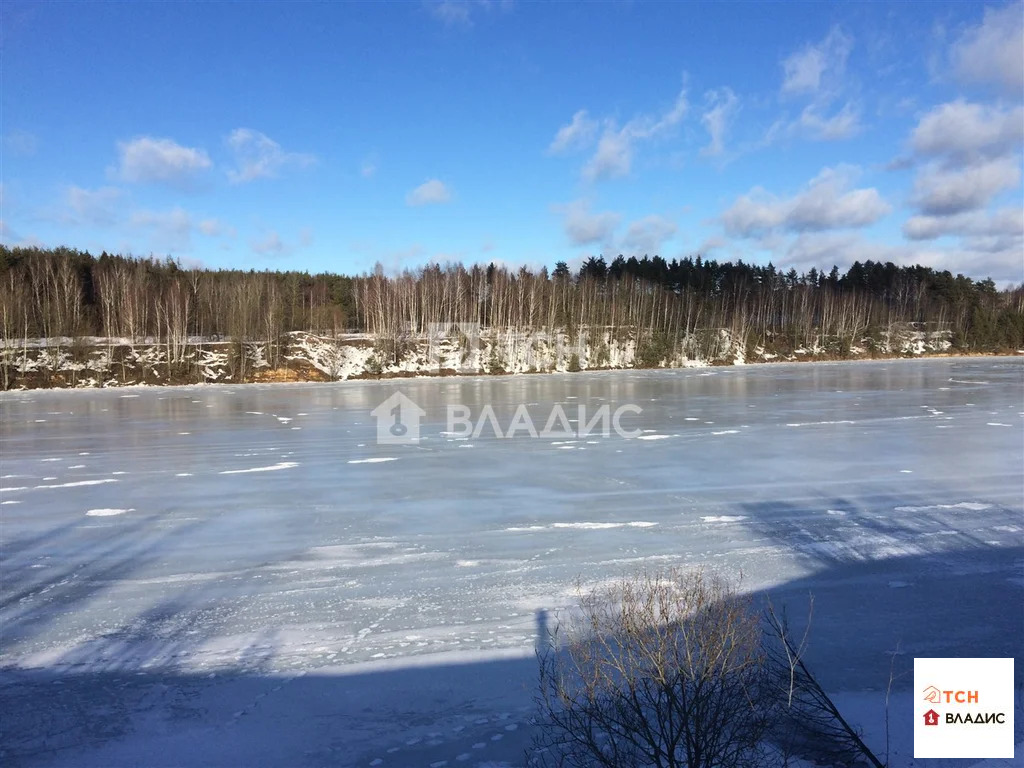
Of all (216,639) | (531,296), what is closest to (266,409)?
(216,639)

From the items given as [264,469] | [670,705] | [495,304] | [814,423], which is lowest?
[264,469]

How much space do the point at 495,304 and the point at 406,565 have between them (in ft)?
165

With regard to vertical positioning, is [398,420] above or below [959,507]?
above

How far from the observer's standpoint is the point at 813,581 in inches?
248

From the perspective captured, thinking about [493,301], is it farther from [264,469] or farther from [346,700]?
[346,700]

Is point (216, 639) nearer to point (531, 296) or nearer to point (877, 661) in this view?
point (877, 661)

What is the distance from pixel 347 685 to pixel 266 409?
66.0 ft

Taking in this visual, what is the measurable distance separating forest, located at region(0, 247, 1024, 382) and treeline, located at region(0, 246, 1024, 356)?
17 centimetres

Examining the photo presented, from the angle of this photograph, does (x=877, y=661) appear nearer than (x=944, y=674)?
No

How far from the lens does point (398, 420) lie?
19.6 meters

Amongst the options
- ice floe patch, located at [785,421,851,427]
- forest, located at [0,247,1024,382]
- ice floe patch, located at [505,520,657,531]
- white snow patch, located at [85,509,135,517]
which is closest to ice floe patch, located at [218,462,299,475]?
white snow patch, located at [85,509,135,517]

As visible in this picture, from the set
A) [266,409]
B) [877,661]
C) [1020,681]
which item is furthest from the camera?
[266,409]

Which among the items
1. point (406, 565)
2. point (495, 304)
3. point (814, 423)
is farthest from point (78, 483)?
point (495, 304)

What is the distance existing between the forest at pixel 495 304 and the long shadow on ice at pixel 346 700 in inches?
1618
